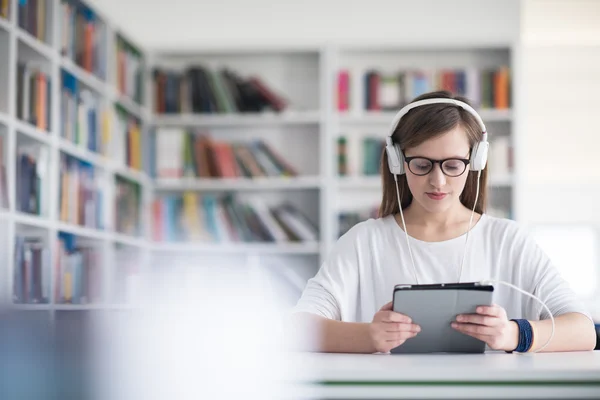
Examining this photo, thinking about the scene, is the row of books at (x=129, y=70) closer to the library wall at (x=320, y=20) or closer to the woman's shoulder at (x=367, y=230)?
the library wall at (x=320, y=20)

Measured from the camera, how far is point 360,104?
15.5 ft

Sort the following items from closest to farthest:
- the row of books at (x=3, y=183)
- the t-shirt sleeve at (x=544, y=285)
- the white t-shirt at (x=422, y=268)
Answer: the t-shirt sleeve at (x=544, y=285) < the white t-shirt at (x=422, y=268) < the row of books at (x=3, y=183)

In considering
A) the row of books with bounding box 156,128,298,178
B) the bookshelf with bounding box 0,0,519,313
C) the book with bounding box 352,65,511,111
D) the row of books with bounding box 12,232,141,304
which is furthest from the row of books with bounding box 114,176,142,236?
the book with bounding box 352,65,511,111

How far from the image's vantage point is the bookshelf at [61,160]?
315 cm

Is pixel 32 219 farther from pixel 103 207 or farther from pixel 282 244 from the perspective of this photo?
pixel 282 244

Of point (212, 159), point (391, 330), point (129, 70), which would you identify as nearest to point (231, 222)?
point (212, 159)

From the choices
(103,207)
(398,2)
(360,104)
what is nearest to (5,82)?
(103,207)

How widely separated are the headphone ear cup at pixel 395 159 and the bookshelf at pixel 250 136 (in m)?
2.54

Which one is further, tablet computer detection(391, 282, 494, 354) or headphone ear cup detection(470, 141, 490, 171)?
headphone ear cup detection(470, 141, 490, 171)

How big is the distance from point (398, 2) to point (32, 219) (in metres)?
2.71

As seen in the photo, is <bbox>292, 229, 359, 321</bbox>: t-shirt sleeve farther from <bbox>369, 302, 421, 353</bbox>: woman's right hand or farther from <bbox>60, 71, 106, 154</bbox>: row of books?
<bbox>60, 71, 106, 154</bbox>: row of books

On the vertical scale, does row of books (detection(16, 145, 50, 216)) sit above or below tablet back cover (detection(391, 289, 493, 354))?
above

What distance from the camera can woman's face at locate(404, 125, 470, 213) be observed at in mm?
1597

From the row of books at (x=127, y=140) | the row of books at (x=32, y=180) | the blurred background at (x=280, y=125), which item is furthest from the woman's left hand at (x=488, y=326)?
the row of books at (x=127, y=140)
